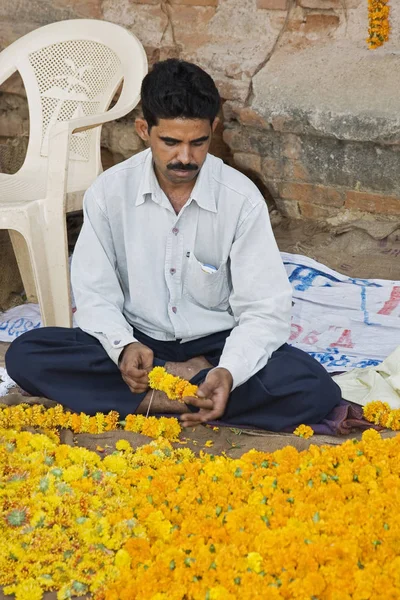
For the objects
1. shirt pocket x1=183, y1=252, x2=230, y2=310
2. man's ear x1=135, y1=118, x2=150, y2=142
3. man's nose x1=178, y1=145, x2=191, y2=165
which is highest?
man's ear x1=135, y1=118, x2=150, y2=142

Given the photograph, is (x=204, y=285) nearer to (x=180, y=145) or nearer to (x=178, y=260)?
(x=178, y=260)

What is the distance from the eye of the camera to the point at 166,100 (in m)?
3.50

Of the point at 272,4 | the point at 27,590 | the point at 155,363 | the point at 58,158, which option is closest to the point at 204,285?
the point at 155,363

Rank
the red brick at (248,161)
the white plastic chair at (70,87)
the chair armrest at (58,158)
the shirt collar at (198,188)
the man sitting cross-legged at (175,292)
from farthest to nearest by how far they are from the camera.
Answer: the red brick at (248,161) < the white plastic chair at (70,87) < the chair armrest at (58,158) < the shirt collar at (198,188) < the man sitting cross-legged at (175,292)

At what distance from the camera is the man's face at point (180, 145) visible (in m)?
3.52

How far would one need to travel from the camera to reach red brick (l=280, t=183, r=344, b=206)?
5.29 meters

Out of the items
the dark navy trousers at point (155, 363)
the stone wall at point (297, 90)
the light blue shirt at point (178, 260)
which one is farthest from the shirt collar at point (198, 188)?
the stone wall at point (297, 90)

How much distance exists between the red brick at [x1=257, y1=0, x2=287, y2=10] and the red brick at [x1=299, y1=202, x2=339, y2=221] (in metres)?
1.21

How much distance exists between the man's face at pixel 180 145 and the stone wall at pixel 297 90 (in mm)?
1661

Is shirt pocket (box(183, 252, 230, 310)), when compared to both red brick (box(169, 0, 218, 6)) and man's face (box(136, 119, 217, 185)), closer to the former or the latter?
man's face (box(136, 119, 217, 185))

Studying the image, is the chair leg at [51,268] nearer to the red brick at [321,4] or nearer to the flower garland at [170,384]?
the flower garland at [170,384]

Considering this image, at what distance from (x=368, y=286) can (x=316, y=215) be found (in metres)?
0.67

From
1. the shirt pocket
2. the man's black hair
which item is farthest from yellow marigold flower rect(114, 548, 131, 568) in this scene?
the man's black hair

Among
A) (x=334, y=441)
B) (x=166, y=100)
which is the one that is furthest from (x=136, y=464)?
(x=166, y=100)
